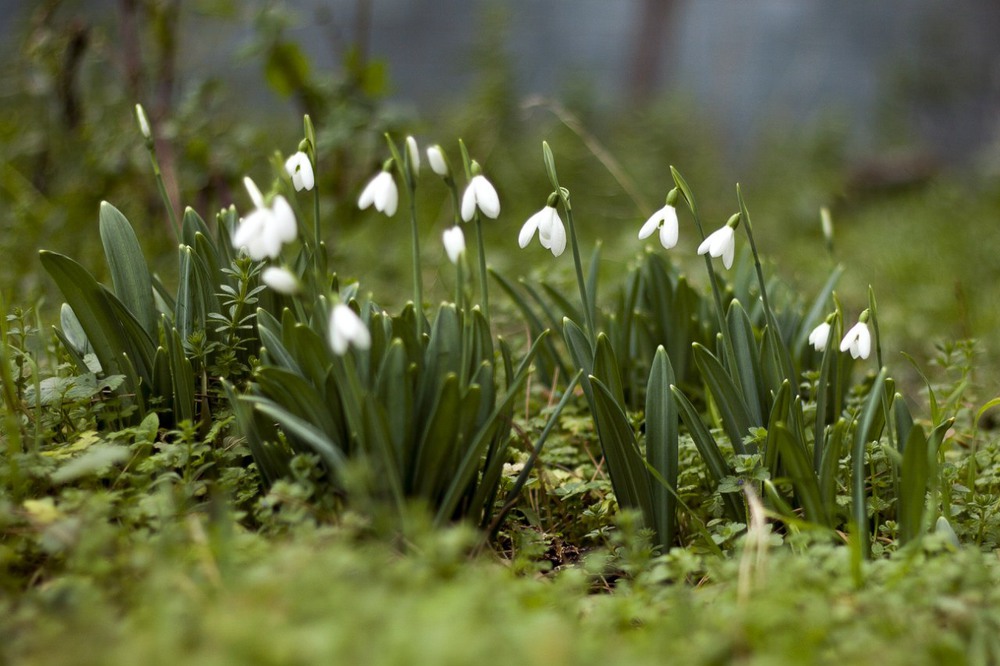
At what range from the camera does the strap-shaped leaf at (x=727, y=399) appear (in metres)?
1.68

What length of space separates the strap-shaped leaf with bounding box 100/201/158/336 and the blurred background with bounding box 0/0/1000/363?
88 cm

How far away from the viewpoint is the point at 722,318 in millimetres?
1727

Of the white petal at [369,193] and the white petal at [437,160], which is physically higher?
the white petal at [437,160]

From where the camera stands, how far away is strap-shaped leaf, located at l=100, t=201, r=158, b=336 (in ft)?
5.94

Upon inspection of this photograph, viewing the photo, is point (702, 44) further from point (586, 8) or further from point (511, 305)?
point (511, 305)

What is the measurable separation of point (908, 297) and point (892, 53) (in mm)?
6178

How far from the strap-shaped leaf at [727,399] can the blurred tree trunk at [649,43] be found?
679 cm

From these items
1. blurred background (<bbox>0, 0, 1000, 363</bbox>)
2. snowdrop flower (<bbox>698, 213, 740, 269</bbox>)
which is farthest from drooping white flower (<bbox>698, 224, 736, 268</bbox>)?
blurred background (<bbox>0, 0, 1000, 363</bbox>)

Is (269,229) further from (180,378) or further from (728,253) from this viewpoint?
(728,253)

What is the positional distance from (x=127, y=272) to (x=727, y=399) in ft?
4.59

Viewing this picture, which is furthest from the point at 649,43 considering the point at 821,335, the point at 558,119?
the point at 821,335

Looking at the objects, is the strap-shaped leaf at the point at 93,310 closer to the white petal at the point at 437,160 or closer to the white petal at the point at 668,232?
the white petal at the point at 437,160

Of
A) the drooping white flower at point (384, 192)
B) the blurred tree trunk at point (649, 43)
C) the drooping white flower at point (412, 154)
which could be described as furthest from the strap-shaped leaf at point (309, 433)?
the blurred tree trunk at point (649, 43)

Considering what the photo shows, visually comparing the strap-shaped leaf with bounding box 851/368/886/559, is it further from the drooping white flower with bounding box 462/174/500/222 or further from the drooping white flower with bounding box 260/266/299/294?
the drooping white flower with bounding box 260/266/299/294
